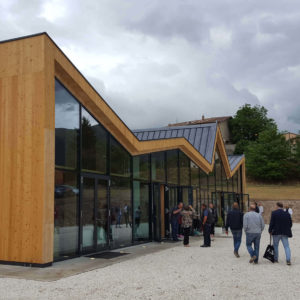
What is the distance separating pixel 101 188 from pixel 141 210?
3.17 meters

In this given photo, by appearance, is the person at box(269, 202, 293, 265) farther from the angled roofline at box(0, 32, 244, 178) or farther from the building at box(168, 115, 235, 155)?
the building at box(168, 115, 235, 155)

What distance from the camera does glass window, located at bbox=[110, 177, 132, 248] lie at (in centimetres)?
1264

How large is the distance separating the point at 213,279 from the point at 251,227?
9.23 ft

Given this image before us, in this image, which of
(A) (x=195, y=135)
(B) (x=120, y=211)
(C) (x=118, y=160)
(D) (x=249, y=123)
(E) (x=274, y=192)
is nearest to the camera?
(B) (x=120, y=211)

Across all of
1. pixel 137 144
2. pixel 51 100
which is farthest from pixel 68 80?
pixel 137 144

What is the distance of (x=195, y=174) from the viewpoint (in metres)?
20.1

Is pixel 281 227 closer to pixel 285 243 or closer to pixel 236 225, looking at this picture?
pixel 285 243

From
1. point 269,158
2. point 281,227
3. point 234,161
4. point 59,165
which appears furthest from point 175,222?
point 269,158

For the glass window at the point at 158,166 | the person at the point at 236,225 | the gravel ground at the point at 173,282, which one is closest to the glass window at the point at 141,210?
the glass window at the point at 158,166

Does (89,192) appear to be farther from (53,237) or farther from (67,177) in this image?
(53,237)

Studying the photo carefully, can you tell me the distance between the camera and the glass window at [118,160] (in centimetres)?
1289

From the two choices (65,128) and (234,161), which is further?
(234,161)

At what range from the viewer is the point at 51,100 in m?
9.69

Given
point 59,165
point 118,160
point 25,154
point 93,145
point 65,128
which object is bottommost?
point 59,165
